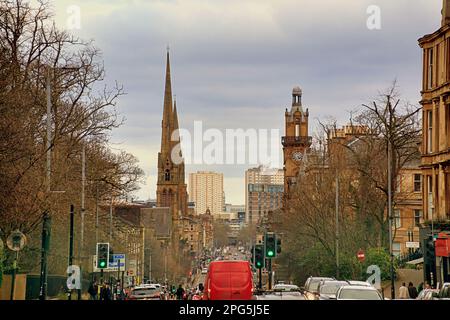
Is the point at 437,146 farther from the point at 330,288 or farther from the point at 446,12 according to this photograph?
the point at 330,288

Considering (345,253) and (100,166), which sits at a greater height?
(100,166)

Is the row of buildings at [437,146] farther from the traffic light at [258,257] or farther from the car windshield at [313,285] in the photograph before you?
the traffic light at [258,257]

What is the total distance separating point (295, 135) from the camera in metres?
168

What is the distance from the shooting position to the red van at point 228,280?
37.6m

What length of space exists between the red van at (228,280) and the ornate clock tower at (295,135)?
123 metres

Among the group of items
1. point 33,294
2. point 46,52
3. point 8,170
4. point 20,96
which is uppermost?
point 46,52

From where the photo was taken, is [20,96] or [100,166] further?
[100,166]

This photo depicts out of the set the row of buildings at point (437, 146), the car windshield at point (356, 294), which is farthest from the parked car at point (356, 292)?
the row of buildings at point (437, 146)

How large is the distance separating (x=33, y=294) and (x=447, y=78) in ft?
82.7
